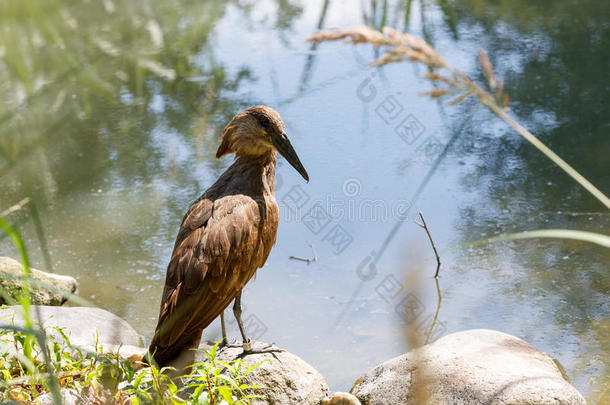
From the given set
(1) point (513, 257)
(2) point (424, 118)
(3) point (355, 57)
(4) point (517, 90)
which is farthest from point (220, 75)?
(1) point (513, 257)

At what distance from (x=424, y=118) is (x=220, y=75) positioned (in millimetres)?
2207

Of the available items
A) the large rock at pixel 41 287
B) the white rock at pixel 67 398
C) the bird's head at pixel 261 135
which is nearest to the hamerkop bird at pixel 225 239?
the bird's head at pixel 261 135

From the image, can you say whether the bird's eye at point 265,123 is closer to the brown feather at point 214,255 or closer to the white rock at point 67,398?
the brown feather at point 214,255

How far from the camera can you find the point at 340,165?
211 inches

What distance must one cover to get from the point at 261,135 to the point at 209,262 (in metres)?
0.86

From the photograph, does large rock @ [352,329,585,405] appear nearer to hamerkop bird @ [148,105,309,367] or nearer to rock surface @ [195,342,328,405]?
rock surface @ [195,342,328,405]

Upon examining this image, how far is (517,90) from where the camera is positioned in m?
6.07

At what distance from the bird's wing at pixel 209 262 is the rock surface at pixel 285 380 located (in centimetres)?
32

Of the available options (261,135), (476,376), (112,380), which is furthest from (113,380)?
(476,376)

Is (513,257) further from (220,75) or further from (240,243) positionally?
(220,75)

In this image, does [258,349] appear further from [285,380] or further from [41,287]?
[41,287]

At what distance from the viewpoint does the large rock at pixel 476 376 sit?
3080mm

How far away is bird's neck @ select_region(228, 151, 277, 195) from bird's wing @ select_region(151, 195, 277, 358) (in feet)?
0.48

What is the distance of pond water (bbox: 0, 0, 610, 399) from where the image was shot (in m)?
4.01
